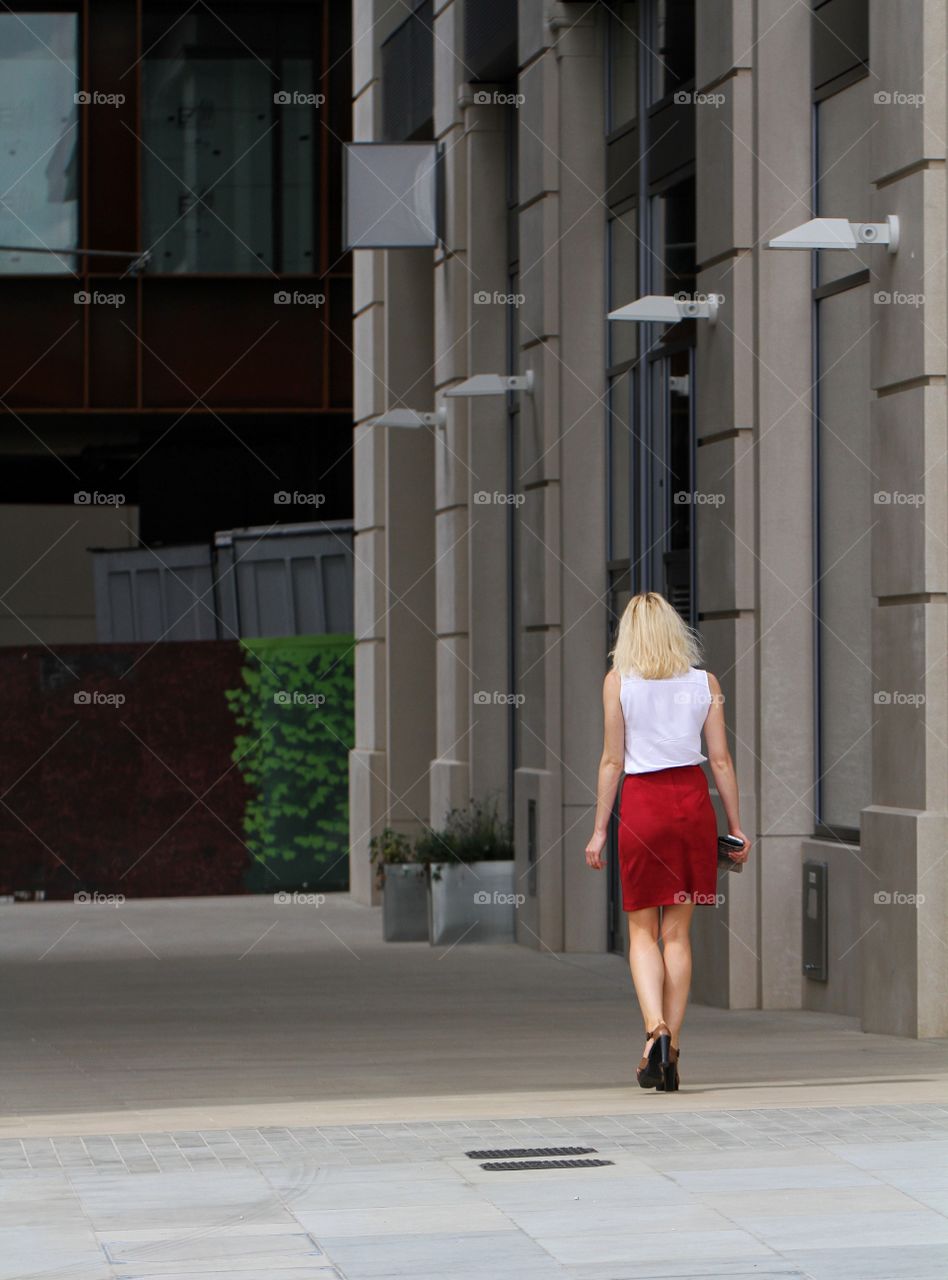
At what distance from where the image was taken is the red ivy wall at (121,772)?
21.5 m

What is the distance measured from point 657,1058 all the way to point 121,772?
14.0m

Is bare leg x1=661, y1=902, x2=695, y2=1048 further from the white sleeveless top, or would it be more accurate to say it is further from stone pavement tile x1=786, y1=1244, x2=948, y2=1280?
stone pavement tile x1=786, y1=1244, x2=948, y2=1280

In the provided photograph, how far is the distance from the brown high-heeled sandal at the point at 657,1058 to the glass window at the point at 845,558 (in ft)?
10.8

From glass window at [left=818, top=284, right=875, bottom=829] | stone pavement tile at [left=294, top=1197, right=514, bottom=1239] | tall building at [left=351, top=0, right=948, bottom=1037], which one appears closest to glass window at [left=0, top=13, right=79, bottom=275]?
tall building at [left=351, top=0, right=948, bottom=1037]

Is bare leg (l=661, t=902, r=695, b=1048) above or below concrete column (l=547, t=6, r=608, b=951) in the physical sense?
below

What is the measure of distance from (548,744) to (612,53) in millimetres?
4750

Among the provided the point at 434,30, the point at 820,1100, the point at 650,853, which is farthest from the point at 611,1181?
the point at 434,30

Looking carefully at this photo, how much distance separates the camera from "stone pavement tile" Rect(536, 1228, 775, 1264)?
5.54 m

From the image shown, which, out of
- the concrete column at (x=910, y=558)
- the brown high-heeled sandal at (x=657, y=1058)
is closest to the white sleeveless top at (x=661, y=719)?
the brown high-heeled sandal at (x=657, y=1058)

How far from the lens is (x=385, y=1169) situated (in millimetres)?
6707

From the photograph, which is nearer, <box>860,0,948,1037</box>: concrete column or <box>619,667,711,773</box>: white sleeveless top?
<box>619,667,711,773</box>: white sleeveless top

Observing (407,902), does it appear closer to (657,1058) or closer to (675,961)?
(675,961)

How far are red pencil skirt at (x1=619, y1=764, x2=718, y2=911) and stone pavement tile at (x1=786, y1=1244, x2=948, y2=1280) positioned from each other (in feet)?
9.78

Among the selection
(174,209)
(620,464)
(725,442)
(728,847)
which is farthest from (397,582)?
(728,847)
